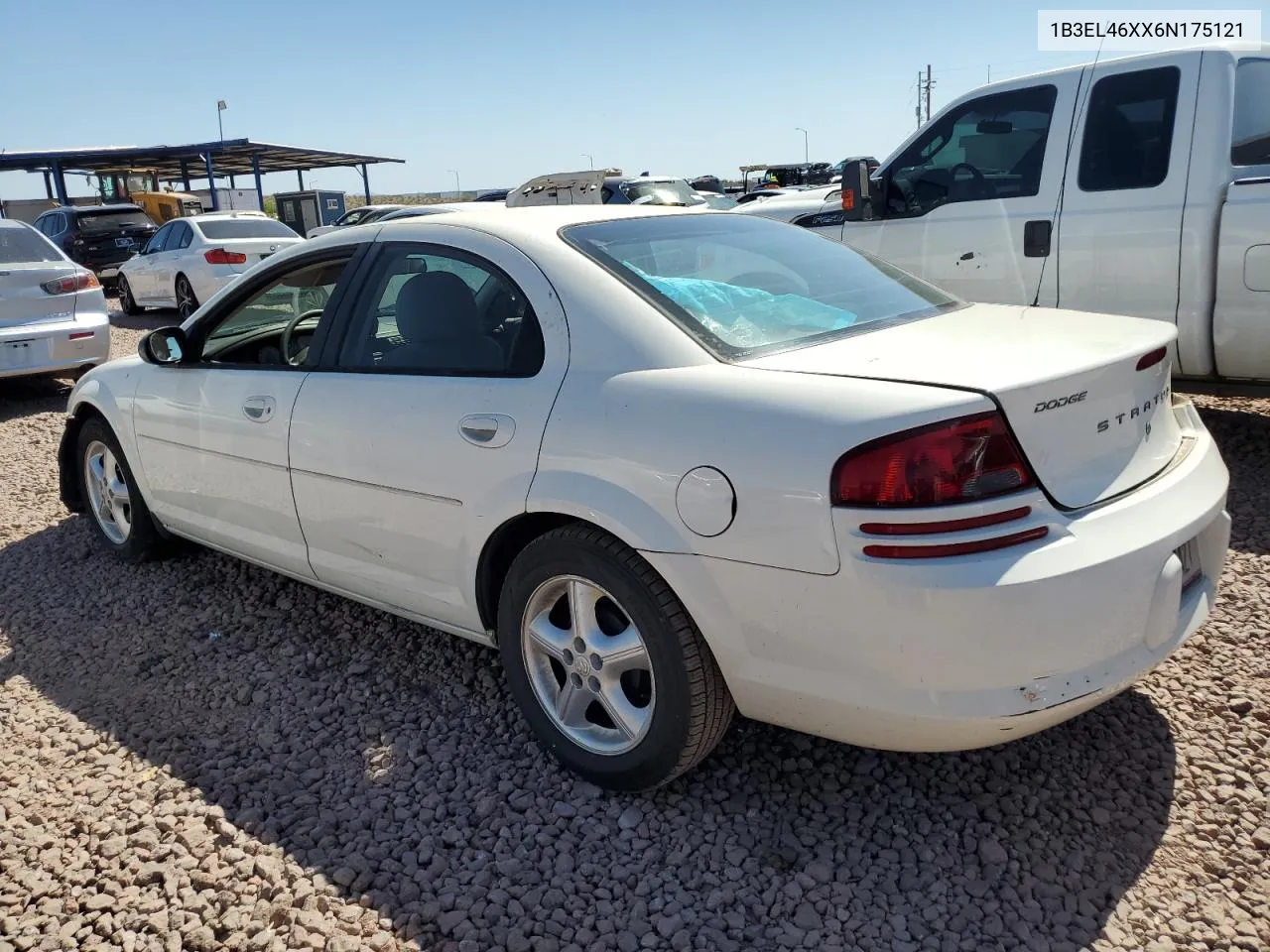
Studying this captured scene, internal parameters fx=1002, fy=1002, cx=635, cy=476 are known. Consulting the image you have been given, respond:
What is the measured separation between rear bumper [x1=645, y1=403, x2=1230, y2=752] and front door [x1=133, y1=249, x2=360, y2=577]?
1.77 metres

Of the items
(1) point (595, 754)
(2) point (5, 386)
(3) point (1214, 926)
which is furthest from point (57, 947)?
(2) point (5, 386)

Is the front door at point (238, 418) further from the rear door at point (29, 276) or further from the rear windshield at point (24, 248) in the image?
the rear windshield at point (24, 248)

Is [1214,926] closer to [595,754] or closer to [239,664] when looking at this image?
[595,754]

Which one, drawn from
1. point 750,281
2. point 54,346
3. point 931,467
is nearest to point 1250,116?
point 750,281

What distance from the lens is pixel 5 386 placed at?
9.67 meters

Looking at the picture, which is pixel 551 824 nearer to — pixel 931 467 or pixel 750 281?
pixel 931 467

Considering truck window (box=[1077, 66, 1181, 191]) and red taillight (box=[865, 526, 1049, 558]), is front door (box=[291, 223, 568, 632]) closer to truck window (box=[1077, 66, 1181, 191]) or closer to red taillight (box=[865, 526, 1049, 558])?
red taillight (box=[865, 526, 1049, 558])

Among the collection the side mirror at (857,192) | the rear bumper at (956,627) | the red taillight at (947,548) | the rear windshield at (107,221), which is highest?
the rear windshield at (107,221)

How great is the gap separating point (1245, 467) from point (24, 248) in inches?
362

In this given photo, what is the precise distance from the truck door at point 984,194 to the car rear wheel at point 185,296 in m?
10.1

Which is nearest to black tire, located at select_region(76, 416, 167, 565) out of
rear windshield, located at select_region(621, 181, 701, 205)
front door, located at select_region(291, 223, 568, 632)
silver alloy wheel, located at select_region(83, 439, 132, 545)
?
silver alloy wheel, located at select_region(83, 439, 132, 545)

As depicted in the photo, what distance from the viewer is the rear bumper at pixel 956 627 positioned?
212 centimetres

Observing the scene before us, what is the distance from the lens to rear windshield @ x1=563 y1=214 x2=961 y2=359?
273cm

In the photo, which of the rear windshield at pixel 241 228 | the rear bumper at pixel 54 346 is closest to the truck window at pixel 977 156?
the rear bumper at pixel 54 346
